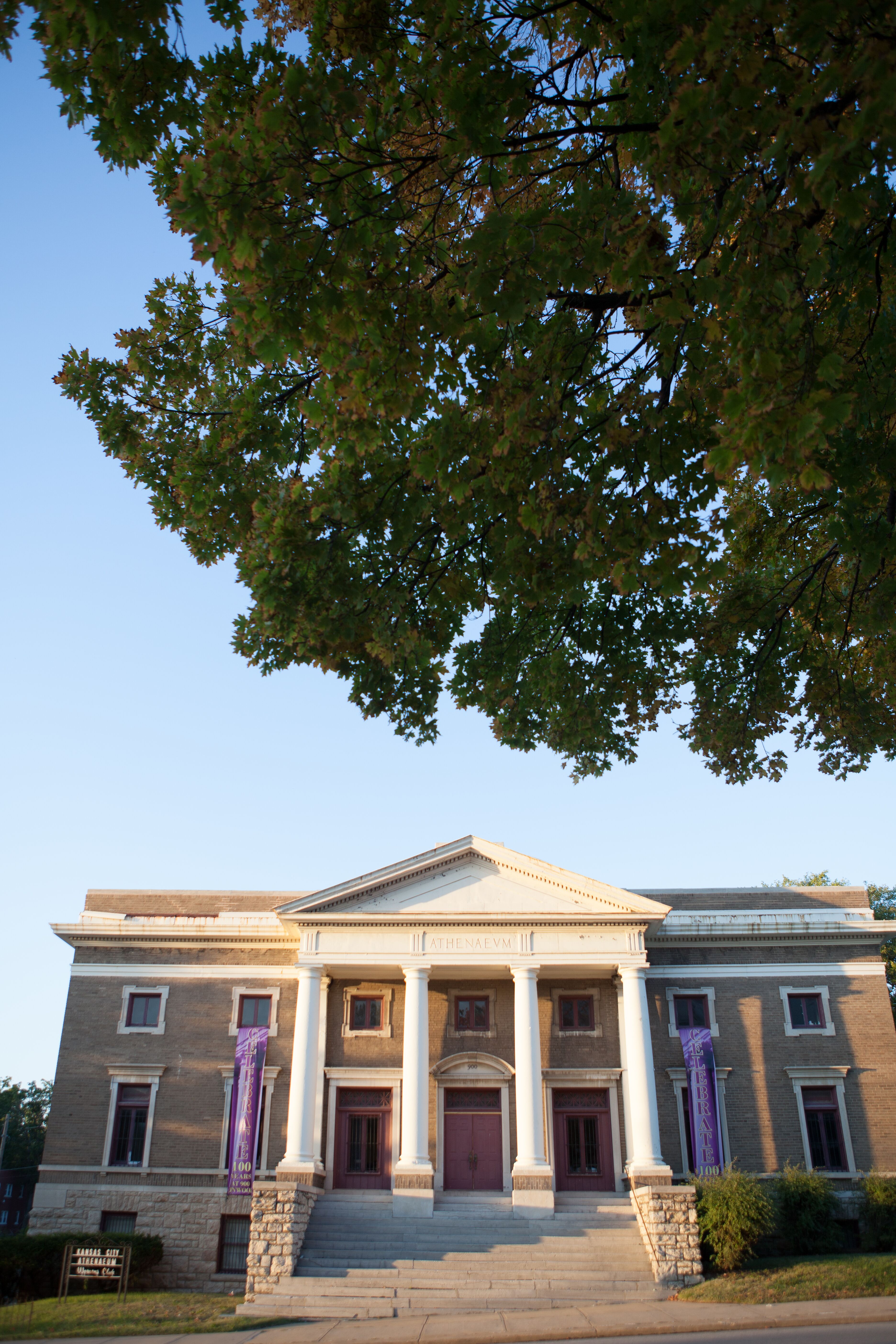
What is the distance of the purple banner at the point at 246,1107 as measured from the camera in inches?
994

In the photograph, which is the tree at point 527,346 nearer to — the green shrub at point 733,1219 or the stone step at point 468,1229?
the green shrub at point 733,1219

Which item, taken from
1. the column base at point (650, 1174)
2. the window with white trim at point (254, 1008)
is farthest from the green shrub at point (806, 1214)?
the window with white trim at point (254, 1008)

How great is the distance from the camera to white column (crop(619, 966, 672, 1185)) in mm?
23953

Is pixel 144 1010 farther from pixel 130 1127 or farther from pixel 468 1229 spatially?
pixel 468 1229

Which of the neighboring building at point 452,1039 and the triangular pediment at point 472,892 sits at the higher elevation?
the triangular pediment at point 472,892

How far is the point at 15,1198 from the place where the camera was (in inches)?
2448

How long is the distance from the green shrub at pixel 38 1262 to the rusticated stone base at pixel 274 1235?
3266 millimetres

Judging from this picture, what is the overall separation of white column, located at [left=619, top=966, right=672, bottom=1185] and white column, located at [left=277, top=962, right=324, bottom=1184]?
850 cm

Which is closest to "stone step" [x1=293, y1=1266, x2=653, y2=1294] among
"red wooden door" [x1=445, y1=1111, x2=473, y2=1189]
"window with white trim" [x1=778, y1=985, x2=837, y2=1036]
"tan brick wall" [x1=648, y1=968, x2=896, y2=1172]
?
"red wooden door" [x1=445, y1=1111, x2=473, y2=1189]

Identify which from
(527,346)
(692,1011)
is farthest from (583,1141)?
(527,346)

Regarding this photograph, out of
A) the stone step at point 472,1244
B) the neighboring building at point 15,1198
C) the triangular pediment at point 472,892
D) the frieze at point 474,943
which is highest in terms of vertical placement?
the triangular pediment at point 472,892

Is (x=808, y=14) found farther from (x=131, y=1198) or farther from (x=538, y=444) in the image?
(x=131, y=1198)

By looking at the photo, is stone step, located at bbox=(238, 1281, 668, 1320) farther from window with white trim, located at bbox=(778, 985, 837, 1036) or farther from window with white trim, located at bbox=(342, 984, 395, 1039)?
window with white trim, located at bbox=(778, 985, 837, 1036)

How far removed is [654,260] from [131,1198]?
1120 inches
